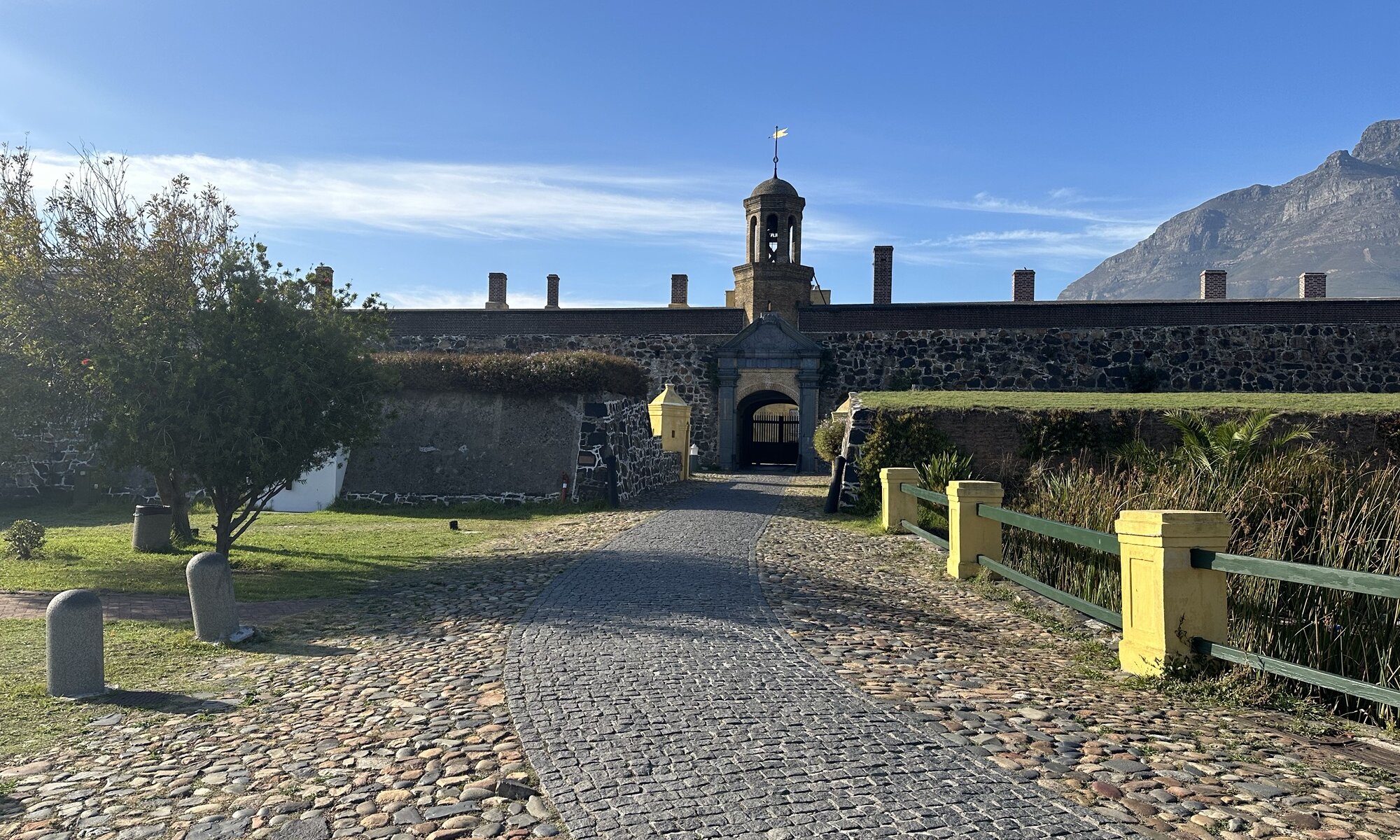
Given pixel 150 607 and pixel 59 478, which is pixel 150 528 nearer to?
pixel 150 607

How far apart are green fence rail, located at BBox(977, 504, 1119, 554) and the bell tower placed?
64.3 ft

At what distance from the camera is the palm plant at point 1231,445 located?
10211 millimetres

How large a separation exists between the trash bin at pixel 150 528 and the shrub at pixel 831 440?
11689 millimetres

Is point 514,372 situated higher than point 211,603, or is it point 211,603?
point 514,372

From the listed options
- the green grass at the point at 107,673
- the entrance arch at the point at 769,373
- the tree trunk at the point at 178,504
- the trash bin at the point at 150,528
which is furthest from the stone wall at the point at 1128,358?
the green grass at the point at 107,673

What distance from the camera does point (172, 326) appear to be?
9.59 m

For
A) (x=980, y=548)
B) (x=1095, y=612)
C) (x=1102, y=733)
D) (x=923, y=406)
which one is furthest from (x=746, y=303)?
(x=1102, y=733)

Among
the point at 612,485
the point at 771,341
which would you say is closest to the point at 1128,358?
the point at 771,341

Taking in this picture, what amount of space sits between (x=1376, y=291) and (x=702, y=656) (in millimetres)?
145242

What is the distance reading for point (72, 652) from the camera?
5355 mm

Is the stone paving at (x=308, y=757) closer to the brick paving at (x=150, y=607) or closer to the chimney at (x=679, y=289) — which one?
the brick paving at (x=150, y=607)

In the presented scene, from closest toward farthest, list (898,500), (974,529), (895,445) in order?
(974,529) < (898,500) < (895,445)

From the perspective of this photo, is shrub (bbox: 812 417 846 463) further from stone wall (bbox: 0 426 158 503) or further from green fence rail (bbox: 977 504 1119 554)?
stone wall (bbox: 0 426 158 503)

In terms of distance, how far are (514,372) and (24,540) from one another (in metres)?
8.39
